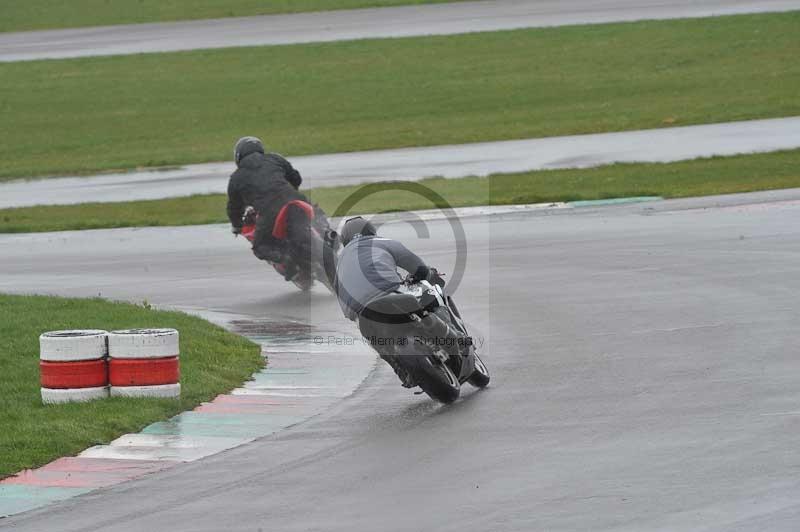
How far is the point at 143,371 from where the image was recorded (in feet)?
35.8

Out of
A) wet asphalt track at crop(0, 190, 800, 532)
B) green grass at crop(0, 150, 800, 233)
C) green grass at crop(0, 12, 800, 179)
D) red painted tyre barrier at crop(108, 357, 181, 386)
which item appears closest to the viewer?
wet asphalt track at crop(0, 190, 800, 532)

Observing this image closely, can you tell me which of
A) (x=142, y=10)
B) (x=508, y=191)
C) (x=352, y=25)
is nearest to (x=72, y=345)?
(x=508, y=191)

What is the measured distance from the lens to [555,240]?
18844 mm

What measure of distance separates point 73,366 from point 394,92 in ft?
79.2

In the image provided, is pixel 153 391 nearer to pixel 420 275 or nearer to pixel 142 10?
pixel 420 275

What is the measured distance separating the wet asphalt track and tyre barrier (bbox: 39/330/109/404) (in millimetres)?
1733

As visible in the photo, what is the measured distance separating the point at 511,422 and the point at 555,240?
30.4 feet

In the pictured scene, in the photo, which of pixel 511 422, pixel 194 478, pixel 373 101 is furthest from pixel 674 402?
pixel 373 101

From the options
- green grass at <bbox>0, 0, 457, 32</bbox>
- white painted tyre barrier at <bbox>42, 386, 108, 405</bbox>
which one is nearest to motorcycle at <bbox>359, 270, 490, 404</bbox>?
white painted tyre barrier at <bbox>42, 386, 108, 405</bbox>

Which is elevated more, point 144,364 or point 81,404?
point 144,364

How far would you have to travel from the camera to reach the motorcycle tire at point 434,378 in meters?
10.4

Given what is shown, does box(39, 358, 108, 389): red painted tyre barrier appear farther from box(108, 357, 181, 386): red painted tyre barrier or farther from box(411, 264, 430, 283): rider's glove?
box(411, 264, 430, 283): rider's glove

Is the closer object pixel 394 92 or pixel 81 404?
pixel 81 404

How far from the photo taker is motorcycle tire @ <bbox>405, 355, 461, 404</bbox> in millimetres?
A: 10375
